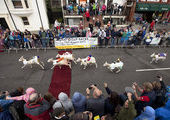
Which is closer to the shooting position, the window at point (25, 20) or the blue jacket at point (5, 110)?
the blue jacket at point (5, 110)

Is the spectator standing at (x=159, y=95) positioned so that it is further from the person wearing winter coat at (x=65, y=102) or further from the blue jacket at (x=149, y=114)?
the person wearing winter coat at (x=65, y=102)

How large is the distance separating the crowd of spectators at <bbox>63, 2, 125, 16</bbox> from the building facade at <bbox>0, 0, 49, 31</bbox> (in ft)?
13.1

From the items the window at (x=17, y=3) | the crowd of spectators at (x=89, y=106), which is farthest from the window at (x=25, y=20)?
the crowd of spectators at (x=89, y=106)

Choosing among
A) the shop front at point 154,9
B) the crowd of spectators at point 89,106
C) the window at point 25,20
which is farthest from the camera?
the shop front at point 154,9

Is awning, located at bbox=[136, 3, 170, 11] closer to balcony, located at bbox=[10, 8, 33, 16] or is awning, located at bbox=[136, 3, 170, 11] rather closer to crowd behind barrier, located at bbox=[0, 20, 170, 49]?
crowd behind barrier, located at bbox=[0, 20, 170, 49]

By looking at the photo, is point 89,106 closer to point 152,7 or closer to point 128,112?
point 128,112

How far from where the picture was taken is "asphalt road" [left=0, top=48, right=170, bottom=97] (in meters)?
7.02

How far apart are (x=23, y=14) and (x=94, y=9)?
10858 mm

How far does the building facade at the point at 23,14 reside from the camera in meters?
14.5

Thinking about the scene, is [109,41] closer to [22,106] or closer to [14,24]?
[22,106]

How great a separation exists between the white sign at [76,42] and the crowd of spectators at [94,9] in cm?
862

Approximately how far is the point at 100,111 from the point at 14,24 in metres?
Result: 18.0

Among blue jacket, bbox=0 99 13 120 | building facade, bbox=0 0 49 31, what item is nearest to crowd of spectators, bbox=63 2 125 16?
building facade, bbox=0 0 49 31

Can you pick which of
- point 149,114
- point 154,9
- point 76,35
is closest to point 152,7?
point 154,9
